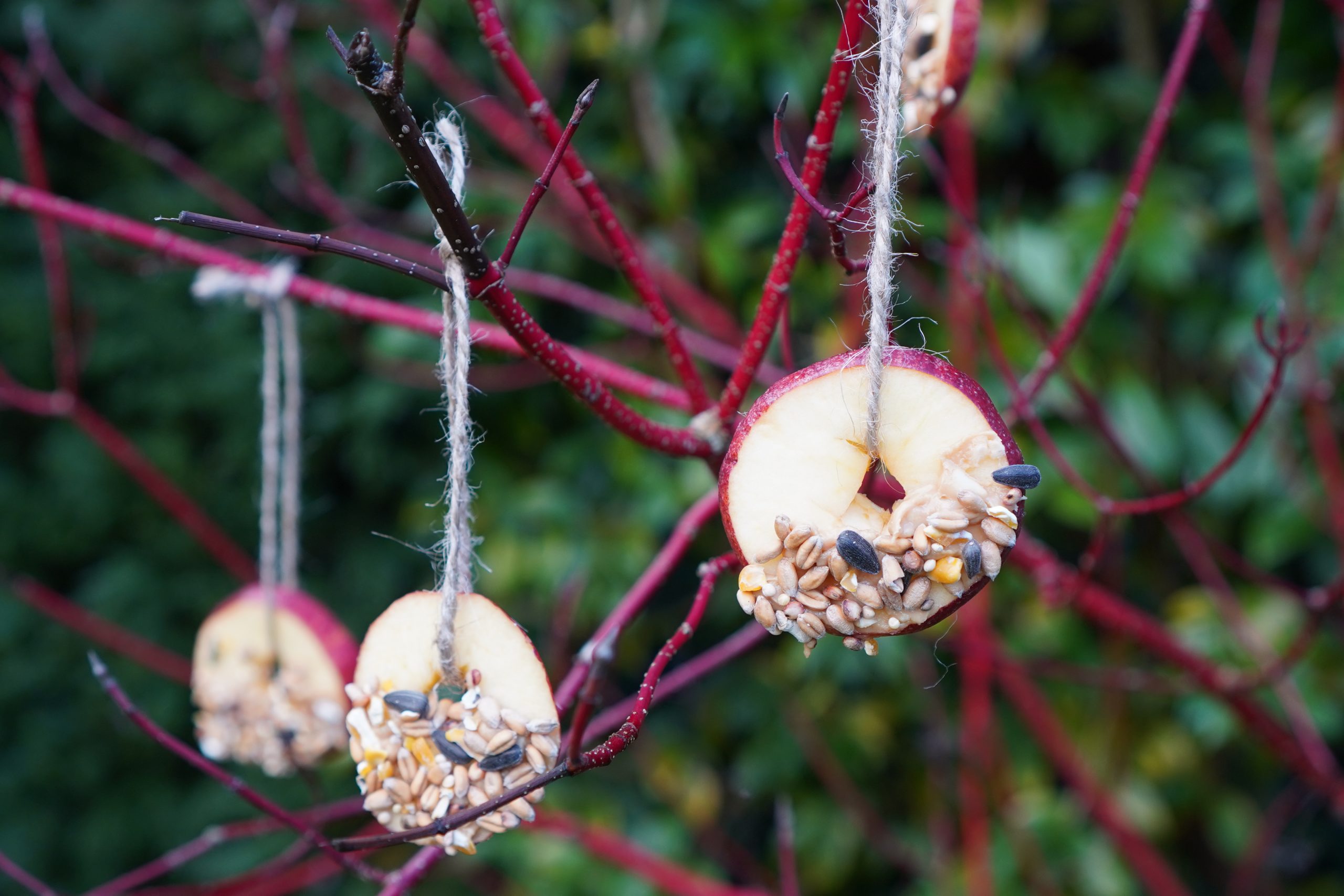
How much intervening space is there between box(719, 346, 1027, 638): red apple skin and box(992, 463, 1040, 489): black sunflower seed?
1 cm

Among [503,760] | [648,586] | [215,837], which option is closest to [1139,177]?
[648,586]

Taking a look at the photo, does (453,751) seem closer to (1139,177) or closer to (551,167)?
(551,167)

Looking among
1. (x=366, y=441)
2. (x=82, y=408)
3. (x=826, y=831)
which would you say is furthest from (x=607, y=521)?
(x=82, y=408)

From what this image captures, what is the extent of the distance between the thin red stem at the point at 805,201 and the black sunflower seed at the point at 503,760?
202 millimetres

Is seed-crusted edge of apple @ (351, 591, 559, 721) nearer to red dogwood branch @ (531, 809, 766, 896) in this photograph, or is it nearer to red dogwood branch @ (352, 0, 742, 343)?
red dogwood branch @ (531, 809, 766, 896)

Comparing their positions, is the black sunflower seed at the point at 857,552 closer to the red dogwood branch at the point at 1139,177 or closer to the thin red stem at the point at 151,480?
the red dogwood branch at the point at 1139,177

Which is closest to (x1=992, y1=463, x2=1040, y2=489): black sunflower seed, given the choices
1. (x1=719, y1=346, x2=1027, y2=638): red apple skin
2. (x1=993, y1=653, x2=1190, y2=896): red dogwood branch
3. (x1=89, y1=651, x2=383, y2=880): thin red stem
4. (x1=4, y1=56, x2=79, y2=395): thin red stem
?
(x1=719, y1=346, x2=1027, y2=638): red apple skin

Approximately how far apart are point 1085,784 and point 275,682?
2.98 feet

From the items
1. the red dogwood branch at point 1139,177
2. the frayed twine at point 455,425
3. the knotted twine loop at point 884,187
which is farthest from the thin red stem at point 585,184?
the red dogwood branch at point 1139,177

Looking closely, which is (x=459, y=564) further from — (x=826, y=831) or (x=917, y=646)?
(x=826, y=831)

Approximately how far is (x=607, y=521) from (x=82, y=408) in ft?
2.22

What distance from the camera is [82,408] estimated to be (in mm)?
A: 960

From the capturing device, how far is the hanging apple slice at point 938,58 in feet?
1.67

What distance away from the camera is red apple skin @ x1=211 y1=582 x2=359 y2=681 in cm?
69
